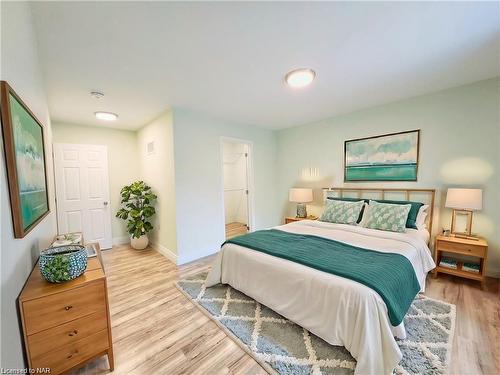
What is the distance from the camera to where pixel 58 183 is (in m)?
3.56

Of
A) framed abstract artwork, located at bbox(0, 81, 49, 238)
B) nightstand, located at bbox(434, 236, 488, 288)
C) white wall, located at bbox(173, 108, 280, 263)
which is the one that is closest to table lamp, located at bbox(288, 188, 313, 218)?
white wall, located at bbox(173, 108, 280, 263)

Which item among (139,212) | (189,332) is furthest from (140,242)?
(189,332)

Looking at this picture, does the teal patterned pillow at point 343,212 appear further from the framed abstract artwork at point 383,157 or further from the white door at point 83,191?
the white door at point 83,191

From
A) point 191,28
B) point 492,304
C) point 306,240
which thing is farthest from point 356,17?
point 492,304

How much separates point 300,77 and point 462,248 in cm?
269

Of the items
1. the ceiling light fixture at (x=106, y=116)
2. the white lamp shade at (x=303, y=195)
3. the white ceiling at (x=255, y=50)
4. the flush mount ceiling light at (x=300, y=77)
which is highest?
the white ceiling at (x=255, y=50)

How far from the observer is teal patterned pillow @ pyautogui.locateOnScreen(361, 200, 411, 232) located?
2.57 metres

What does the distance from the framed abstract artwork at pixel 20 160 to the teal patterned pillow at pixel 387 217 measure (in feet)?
10.8

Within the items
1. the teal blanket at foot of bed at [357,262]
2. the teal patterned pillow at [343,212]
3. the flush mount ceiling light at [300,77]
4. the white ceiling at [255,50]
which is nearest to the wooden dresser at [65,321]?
the teal blanket at foot of bed at [357,262]

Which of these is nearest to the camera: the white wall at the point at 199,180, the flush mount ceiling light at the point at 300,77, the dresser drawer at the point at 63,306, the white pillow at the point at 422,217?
the dresser drawer at the point at 63,306

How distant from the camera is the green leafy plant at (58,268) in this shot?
4.00ft

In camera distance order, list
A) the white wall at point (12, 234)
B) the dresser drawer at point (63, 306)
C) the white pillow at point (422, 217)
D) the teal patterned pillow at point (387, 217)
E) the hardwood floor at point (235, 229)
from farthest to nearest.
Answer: the hardwood floor at point (235, 229) < the white pillow at point (422, 217) < the teal patterned pillow at point (387, 217) < the dresser drawer at point (63, 306) < the white wall at point (12, 234)

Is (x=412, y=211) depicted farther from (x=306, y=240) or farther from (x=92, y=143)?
(x=92, y=143)

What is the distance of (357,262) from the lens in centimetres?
173
